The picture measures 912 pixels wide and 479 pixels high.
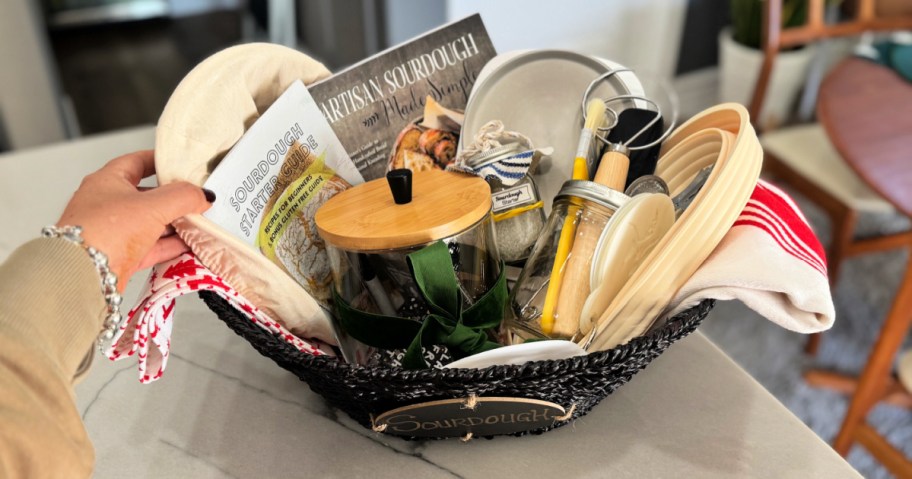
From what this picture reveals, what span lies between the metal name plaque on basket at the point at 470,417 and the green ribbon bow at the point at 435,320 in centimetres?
4

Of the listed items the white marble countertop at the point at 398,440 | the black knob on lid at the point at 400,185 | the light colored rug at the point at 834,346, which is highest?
the black knob on lid at the point at 400,185

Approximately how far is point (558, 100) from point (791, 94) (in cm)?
195

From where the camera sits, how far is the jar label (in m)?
0.58

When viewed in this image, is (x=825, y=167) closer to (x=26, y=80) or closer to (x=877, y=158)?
(x=877, y=158)

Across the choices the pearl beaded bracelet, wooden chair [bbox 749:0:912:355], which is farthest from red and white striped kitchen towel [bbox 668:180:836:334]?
wooden chair [bbox 749:0:912:355]

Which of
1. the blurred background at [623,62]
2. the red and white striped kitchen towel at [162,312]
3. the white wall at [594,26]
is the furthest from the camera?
the white wall at [594,26]

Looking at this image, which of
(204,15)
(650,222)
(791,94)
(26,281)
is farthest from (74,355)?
(204,15)

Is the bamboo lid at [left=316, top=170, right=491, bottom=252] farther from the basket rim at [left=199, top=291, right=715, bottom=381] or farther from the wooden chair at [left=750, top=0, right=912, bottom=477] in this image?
the wooden chair at [left=750, top=0, right=912, bottom=477]

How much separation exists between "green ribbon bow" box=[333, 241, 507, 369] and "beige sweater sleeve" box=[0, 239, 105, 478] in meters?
0.18

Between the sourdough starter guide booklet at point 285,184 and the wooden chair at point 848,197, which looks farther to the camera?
the wooden chair at point 848,197

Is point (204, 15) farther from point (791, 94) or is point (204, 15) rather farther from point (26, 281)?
point (26, 281)

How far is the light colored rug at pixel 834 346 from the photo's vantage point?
4.52ft

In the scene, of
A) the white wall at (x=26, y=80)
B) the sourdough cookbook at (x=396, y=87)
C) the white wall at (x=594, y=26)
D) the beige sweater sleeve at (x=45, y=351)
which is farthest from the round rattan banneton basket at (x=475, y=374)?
the white wall at (x=26, y=80)

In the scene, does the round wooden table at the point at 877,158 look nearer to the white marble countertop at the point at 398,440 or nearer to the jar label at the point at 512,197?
the white marble countertop at the point at 398,440
